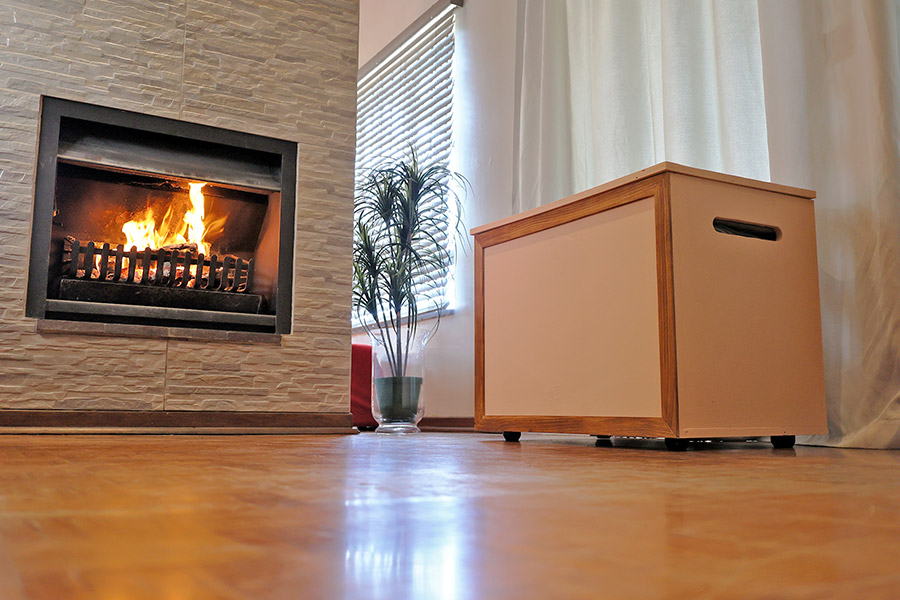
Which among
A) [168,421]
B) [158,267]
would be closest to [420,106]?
[158,267]

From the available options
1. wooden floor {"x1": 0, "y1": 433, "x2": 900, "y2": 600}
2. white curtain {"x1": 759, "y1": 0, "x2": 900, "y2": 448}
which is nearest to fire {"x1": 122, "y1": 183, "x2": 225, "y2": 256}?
white curtain {"x1": 759, "y1": 0, "x2": 900, "y2": 448}

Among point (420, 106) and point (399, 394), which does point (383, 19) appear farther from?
point (399, 394)

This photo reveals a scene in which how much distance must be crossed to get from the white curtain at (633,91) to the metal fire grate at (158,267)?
45.2 inches

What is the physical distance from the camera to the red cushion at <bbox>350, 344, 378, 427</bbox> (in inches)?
145

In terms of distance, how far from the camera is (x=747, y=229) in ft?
5.47

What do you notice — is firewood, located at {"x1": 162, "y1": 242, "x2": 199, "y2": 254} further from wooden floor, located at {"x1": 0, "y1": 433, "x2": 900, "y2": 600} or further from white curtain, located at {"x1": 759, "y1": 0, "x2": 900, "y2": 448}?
wooden floor, located at {"x1": 0, "y1": 433, "x2": 900, "y2": 600}

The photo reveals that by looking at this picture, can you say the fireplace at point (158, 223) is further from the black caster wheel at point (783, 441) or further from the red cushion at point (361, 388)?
the black caster wheel at point (783, 441)

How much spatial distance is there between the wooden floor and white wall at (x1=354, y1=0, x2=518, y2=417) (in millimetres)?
3004

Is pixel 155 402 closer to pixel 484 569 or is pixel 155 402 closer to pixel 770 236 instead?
pixel 770 236

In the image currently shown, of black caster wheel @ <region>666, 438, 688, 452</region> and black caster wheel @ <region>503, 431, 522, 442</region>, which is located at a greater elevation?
black caster wheel @ <region>666, 438, 688, 452</region>

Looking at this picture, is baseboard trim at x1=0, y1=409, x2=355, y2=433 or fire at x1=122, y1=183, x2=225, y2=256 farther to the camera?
fire at x1=122, y1=183, x2=225, y2=256

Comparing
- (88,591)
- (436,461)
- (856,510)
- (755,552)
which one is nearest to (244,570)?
(88,591)

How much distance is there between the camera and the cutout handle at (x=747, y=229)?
1.61 m

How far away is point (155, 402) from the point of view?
2.28 meters
